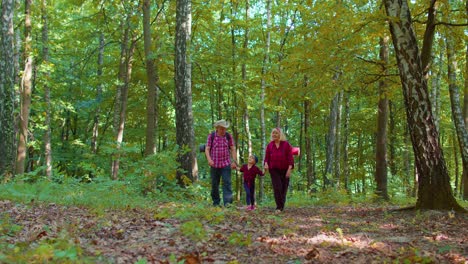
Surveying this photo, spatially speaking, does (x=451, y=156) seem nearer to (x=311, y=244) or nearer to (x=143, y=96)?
(x=143, y=96)

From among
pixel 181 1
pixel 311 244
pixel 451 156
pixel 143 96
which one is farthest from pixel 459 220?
pixel 451 156

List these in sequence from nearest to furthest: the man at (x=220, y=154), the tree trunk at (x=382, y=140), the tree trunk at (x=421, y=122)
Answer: the tree trunk at (x=421, y=122)
the man at (x=220, y=154)
the tree trunk at (x=382, y=140)

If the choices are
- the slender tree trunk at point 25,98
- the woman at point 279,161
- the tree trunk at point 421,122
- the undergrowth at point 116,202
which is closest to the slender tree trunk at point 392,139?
the undergrowth at point 116,202

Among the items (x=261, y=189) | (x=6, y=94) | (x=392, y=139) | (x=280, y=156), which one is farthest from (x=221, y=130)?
(x=392, y=139)

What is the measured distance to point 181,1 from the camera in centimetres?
1191

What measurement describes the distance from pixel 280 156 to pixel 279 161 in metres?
0.11

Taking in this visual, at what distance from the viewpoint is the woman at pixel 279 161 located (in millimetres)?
8727

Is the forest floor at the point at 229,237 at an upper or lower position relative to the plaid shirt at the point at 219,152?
lower

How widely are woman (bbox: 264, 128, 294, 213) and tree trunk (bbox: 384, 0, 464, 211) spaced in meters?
2.52

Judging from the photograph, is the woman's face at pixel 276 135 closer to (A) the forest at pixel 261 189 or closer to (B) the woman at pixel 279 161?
(B) the woman at pixel 279 161

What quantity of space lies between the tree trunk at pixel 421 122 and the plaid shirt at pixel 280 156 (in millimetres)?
2475

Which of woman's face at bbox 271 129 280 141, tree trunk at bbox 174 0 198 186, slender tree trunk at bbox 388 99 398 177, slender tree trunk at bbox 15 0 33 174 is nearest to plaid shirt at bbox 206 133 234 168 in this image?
woman's face at bbox 271 129 280 141

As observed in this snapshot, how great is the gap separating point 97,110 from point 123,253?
70.7 feet

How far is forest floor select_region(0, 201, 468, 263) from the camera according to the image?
431cm
